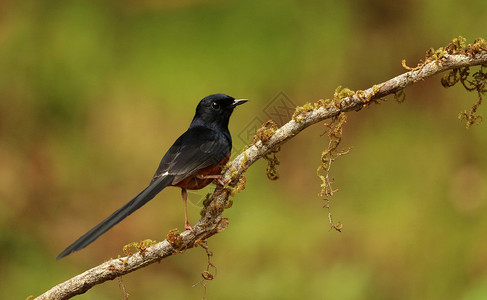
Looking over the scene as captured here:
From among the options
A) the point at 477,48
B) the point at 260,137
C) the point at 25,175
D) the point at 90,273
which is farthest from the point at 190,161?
the point at 25,175

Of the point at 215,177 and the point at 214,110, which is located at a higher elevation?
the point at 214,110

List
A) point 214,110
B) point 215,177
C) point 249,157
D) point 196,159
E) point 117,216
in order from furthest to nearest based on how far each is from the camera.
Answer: point 214,110 → point 196,159 → point 215,177 → point 249,157 → point 117,216

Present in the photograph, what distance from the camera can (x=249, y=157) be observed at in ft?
9.78

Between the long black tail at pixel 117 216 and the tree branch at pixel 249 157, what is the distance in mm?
236

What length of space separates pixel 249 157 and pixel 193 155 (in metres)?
0.41

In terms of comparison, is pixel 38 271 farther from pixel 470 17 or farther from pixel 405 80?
pixel 470 17

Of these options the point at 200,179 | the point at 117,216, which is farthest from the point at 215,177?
the point at 117,216

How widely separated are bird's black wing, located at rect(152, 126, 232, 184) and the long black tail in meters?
0.07

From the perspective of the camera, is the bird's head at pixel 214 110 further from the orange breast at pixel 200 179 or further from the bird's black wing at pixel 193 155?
the orange breast at pixel 200 179

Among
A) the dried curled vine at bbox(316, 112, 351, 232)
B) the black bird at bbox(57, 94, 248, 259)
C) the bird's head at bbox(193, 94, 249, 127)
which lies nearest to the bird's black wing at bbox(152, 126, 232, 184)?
the black bird at bbox(57, 94, 248, 259)

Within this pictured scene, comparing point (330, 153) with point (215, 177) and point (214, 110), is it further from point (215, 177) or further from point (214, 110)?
point (214, 110)

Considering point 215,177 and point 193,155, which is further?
point 193,155

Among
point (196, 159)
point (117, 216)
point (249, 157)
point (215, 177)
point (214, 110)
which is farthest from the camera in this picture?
point (214, 110)

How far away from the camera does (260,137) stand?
9.71 feet
